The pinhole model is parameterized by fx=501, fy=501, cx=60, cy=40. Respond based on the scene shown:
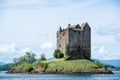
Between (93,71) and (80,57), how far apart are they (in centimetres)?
1496

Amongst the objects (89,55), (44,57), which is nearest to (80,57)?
(89,55)

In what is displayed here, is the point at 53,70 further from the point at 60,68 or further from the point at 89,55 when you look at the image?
the point at 89,55

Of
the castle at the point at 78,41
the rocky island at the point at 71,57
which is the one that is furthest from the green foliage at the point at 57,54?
the castle at the point at 78,41

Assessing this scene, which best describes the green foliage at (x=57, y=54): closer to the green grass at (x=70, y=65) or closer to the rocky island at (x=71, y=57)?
the rocky island at (x=71, y=57)

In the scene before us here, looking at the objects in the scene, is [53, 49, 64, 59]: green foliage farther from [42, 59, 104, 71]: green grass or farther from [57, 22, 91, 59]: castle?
[42, 59, 104, 71]: green grass

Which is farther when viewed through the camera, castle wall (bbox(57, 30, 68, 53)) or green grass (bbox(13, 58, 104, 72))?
castle wall (bbox(57, 30, 68, 53))

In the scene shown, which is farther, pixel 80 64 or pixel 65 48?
pixel 65 48

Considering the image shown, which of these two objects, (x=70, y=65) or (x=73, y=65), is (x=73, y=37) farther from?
(x=73, y=65)

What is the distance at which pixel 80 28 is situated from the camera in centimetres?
17350

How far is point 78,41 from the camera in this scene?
570 ft

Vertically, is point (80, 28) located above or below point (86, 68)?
above

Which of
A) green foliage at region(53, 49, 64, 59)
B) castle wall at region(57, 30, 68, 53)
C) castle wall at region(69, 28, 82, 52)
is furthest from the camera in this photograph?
green foliage at region(53, 49, 64, 59)

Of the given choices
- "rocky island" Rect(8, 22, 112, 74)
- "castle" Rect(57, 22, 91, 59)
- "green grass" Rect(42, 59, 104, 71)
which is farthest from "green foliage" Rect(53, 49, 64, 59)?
"green grass" Rect(42, 59, 104, 71)

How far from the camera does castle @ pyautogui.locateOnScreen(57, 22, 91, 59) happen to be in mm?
172500
